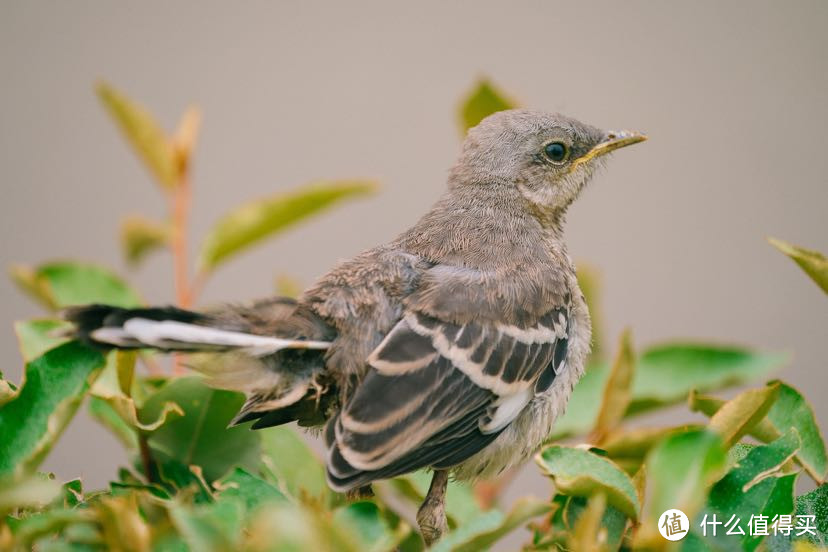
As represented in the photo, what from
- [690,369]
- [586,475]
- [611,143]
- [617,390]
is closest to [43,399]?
[586,475]

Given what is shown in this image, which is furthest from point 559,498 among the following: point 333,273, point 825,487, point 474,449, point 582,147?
point 582,147

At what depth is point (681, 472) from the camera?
1197 millimetres

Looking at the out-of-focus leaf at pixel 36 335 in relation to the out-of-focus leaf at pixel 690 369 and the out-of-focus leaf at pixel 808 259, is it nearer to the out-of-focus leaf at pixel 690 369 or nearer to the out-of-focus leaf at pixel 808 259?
the out-of-focus leaf at pixel 690 369

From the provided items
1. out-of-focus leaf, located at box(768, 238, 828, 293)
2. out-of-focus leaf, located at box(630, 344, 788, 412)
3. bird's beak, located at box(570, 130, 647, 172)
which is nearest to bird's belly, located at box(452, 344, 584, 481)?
out-of-focus leaf, located at box(630, 344, 788, 412)

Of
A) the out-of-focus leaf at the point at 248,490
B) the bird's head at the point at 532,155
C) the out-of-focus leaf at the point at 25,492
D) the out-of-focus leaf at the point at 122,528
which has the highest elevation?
the bird's head at the point at 532,155

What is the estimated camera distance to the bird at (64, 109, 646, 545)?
172cm

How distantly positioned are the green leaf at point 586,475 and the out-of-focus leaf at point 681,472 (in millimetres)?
184

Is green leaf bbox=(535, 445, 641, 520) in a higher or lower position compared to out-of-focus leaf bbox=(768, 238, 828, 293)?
lower

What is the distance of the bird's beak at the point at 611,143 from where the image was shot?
255cm

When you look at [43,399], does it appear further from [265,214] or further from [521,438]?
[521,438]

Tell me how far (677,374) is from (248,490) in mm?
1187

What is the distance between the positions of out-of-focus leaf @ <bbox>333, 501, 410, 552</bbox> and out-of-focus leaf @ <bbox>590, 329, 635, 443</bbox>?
0.79 meters

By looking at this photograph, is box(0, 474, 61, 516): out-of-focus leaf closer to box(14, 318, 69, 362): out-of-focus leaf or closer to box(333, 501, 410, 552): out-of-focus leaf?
box(333, 501, 410, 552): out-of-focus leaf

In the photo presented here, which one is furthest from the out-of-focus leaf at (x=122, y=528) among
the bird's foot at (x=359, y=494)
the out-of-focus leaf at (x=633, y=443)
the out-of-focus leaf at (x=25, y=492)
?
the out-of-focus leaf at (x=633, y=443)
